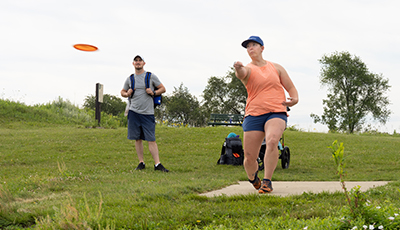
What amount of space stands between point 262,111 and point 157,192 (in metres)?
1.74

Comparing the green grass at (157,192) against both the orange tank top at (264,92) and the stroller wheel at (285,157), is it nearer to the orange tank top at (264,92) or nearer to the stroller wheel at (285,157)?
the stroller wheel at (285,157)

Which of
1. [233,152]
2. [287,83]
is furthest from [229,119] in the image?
[287,83]

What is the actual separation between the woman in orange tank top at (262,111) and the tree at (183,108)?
47.9 meters

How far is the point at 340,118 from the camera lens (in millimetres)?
44844

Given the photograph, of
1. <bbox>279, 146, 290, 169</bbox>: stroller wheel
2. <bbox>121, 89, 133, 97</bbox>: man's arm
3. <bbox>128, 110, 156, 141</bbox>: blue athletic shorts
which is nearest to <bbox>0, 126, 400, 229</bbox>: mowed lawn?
<bbox>279, 146, 290, 169</bbox>: stroller wheel

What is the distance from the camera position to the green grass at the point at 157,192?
3.92 m

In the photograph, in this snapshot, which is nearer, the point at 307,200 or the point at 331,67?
the point at 307,200

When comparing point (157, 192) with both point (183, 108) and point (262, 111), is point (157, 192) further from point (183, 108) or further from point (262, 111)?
point (183, 108)

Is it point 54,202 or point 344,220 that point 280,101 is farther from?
point 54,202

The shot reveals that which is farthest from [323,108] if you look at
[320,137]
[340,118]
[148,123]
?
[148,123]

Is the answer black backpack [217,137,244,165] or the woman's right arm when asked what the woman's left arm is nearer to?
the woman's right arm

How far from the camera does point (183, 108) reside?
178 ft

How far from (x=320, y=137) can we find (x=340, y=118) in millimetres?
29456

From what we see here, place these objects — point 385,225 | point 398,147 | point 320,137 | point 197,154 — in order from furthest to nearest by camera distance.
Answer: point 320,137
point 398,147
point 197,154
point 385,225
